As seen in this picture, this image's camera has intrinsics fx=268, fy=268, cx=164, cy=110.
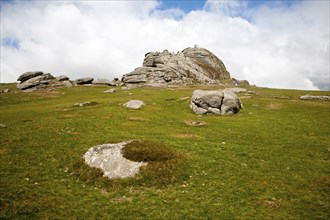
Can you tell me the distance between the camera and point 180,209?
19.0 m

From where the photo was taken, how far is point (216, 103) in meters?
59.1

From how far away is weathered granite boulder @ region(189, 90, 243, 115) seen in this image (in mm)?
58312

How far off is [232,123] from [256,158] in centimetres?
1920

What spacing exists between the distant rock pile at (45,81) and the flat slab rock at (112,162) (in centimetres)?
10345

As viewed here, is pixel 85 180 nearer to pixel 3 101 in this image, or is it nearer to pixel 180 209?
pixel 180 209

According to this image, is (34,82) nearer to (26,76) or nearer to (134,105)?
(26,76)

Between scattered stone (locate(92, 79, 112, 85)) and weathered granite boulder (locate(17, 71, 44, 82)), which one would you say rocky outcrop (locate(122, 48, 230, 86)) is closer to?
scattered stone (locate(92, 79, 112, 85))

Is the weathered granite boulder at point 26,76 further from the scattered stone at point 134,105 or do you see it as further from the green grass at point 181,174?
the green grass at point 181,174

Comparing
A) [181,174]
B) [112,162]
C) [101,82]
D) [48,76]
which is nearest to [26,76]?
[48,76]

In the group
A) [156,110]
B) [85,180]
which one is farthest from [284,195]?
[156,110]

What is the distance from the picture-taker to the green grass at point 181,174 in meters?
19.0

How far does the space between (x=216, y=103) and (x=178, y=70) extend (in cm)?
7535

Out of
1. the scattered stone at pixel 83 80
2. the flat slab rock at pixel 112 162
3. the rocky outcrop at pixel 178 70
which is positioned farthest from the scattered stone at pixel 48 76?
the flat slab rock at pixel 112 162

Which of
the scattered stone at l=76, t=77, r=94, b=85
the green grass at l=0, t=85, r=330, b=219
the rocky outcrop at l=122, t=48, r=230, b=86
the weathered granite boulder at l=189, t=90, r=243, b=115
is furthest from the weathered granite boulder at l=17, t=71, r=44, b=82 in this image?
the weathered granite boulder at l=189, t=90, r=243, b=115
